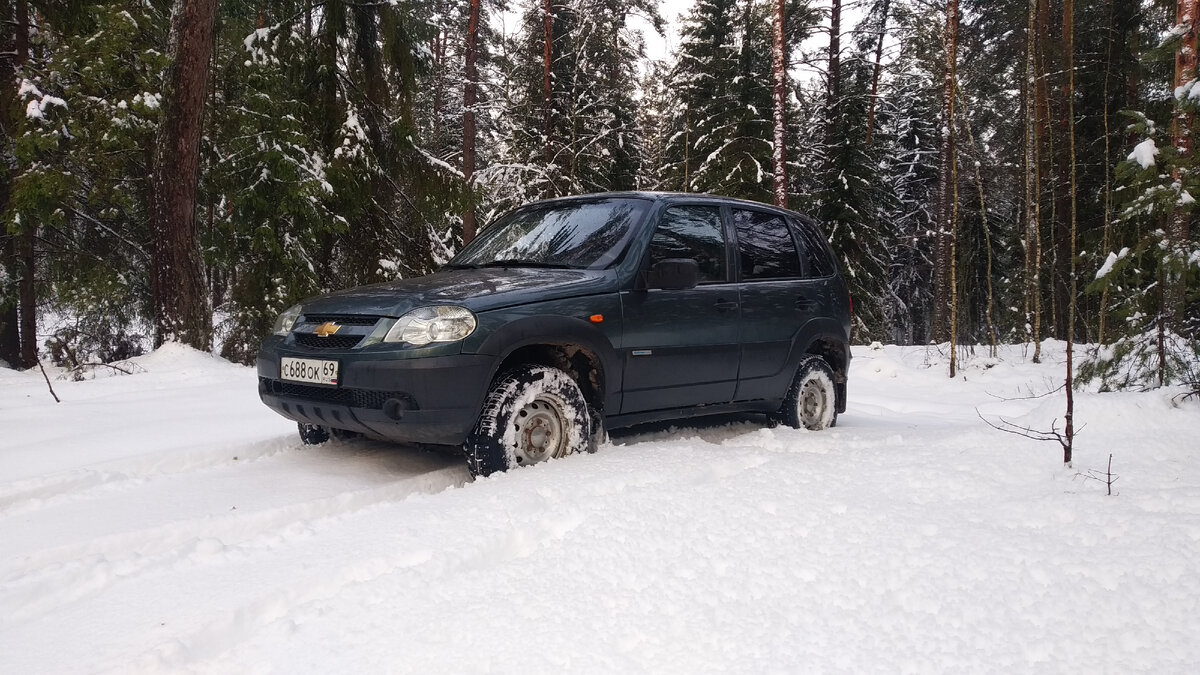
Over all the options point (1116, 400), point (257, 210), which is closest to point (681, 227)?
point (1116, 400)

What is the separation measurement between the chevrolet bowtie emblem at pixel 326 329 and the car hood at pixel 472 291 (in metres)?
0.07

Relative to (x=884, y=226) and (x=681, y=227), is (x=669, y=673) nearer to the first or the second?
(x=681, y=227)

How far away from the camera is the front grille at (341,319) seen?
3.98 metres

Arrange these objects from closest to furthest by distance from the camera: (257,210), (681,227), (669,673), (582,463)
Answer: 1. (669,673)
2. (582,463)
3. (681,227)
4. (257,210)

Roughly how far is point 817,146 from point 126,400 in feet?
79.2

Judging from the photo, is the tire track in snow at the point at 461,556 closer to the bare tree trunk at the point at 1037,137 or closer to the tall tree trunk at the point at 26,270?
the bare tree trunk at the point at 1037,137

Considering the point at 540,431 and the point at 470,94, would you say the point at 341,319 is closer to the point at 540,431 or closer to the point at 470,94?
the point at 540,431

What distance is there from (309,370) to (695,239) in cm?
261

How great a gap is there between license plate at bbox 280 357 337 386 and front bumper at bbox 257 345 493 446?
4 centimetres

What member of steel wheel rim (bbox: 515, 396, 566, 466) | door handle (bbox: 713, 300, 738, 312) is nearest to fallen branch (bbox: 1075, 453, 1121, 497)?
door handle (bbox: 713, 300, 738, 312)

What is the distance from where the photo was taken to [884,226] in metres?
25.2

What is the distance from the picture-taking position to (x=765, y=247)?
5637 mm

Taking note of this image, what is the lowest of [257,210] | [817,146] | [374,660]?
[374,660]

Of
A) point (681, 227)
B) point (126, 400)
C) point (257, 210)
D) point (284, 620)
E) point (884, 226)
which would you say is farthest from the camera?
point (884, 226)
